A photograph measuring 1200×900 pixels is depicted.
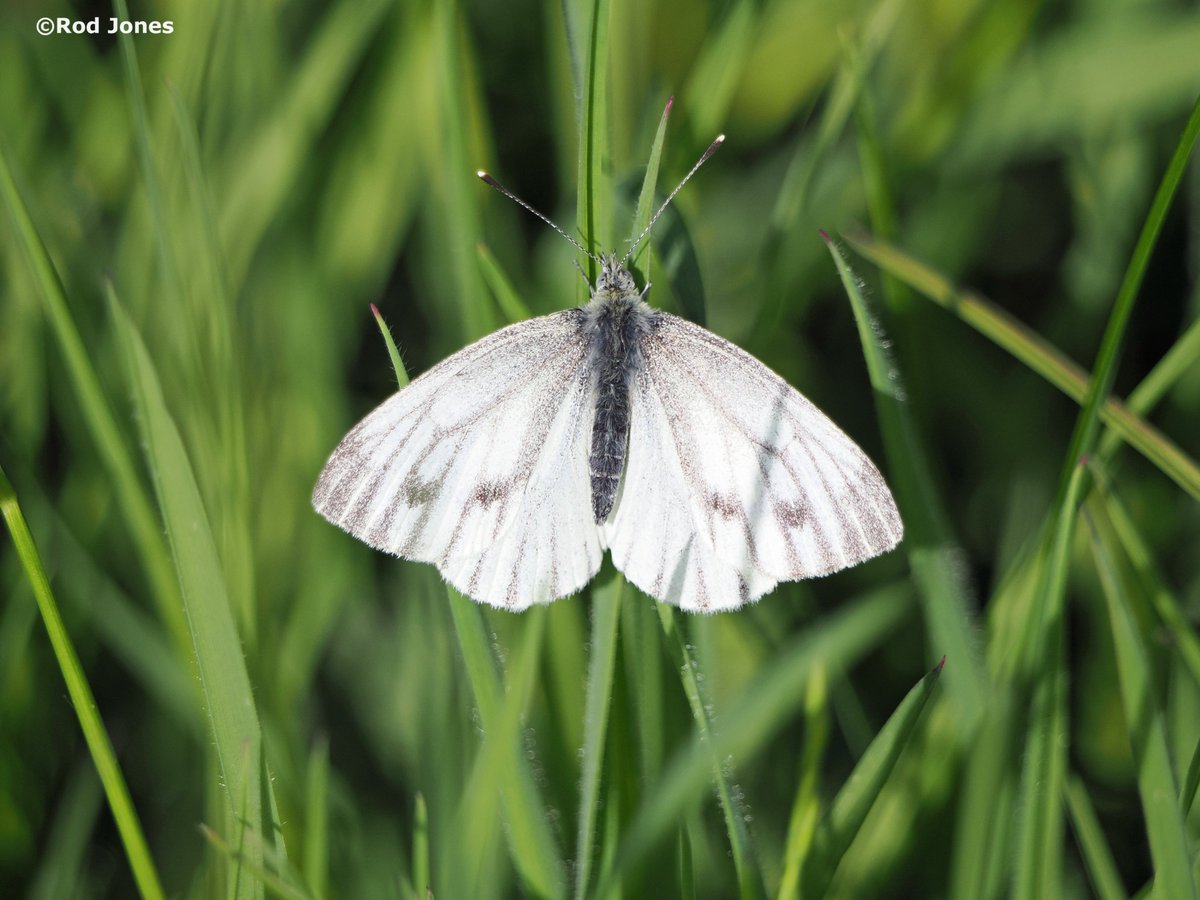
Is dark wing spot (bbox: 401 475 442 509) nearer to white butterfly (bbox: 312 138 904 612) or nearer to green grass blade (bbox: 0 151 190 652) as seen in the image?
white butterfly (bbox: 312 138 904 612)

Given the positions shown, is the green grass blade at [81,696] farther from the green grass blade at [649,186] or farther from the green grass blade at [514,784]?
the green grass blade at [649,186]

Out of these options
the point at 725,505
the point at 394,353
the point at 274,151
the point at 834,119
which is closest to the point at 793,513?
the point at 725,505

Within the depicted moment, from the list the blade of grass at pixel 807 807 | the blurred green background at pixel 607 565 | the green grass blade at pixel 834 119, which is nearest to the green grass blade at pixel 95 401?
the blurred green background at pixel 607 565

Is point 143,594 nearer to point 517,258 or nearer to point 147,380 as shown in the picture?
point 147,380

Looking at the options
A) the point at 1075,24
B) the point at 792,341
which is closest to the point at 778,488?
the point at 792,341

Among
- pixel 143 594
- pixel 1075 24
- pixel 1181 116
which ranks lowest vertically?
pixel 143 594

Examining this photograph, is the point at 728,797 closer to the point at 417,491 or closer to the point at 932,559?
the point at 932,559
